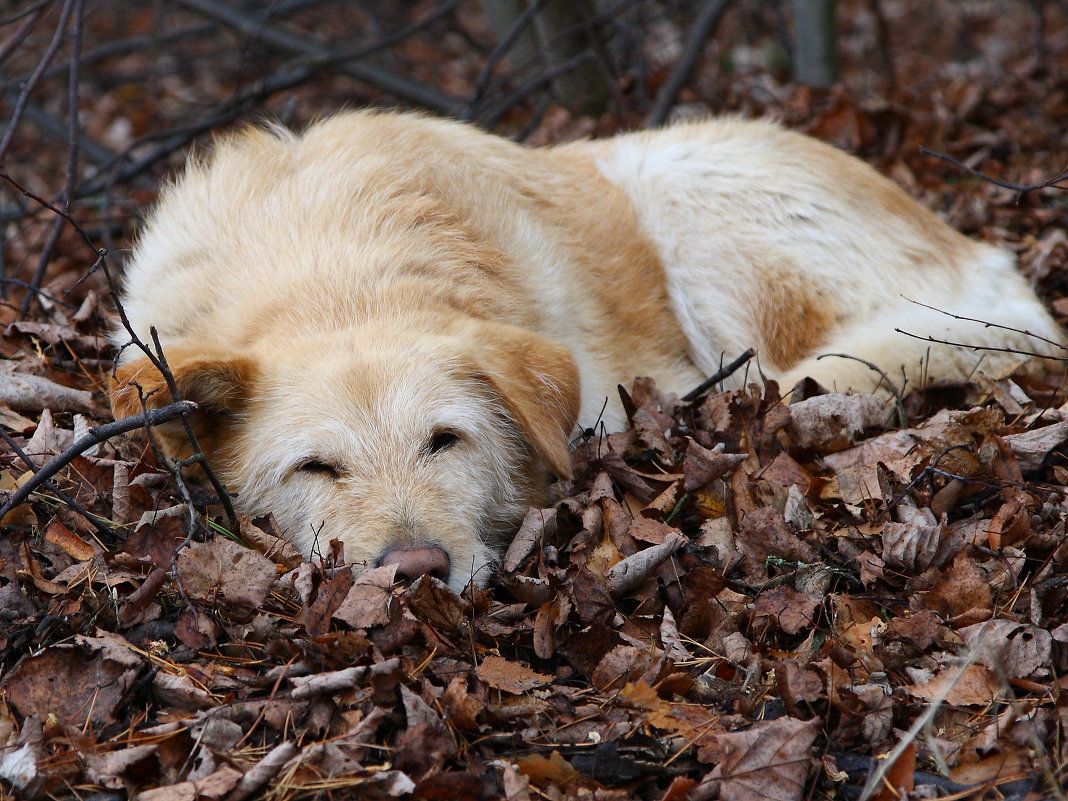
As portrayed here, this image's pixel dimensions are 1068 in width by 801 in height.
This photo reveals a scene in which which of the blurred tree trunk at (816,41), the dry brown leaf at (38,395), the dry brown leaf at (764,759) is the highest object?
the blurred tree trunk at (816,41)

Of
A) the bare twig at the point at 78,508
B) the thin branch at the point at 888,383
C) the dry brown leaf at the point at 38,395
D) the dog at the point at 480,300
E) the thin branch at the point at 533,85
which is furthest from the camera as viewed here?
the thin branch at the point at 533,85

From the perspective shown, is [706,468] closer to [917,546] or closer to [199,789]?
[917,546]

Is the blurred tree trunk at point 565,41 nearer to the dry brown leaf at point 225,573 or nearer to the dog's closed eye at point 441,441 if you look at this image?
the dog's closed eye at point 441,441

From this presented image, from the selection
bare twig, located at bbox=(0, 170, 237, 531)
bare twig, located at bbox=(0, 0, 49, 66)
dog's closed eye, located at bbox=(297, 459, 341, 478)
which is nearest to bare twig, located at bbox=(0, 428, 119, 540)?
bare twig, located at bbox=(0, 170, 237, 531)

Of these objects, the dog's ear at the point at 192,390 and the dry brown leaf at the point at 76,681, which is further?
the dog's ear at the point at 192,390

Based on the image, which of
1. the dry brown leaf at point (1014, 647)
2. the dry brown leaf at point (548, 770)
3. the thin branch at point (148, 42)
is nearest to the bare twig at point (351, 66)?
the thin branch at point (148, 42)

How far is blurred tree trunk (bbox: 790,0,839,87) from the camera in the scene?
287 inches

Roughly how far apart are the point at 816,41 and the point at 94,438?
6.31m

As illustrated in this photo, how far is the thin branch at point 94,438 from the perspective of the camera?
9.37ft

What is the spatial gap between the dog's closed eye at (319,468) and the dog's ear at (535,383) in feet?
1.95

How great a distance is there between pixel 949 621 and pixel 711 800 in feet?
3.28

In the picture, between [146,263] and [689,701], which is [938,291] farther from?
[146,263]

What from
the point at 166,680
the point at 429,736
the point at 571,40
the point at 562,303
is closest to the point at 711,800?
the point at 429,736

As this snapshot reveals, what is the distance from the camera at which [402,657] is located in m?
2.66
